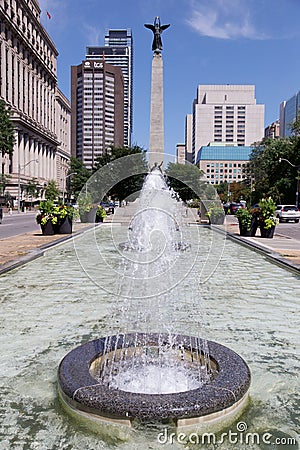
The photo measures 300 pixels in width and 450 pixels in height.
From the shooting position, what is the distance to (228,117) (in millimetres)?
180250

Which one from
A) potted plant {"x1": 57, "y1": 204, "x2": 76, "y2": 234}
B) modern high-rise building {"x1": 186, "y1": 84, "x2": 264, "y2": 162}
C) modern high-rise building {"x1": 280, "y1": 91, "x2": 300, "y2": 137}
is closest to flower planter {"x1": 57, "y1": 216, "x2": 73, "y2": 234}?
potted plant {"x1": 57, "y1": 204, "x2": 76, "y2": 234}

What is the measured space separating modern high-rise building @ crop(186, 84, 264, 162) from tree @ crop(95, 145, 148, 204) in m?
123

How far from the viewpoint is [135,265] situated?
1343 cm

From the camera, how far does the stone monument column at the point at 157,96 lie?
117 feet

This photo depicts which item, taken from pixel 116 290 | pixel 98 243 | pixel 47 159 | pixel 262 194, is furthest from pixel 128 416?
pixel 47 159

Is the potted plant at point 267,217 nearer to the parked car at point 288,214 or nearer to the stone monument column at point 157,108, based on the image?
the stone monument column at point 157,108

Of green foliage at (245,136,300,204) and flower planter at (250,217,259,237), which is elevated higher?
green foliage at (245,136,300,204)

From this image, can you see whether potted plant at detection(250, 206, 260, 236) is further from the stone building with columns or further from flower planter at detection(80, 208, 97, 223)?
the stone building with columns

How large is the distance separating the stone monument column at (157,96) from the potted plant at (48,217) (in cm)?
1524

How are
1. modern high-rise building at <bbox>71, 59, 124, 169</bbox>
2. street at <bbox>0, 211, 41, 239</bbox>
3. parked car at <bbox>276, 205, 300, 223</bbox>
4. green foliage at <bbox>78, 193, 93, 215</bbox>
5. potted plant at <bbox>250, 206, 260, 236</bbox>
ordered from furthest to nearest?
modern high-rise building at <bbox>71, 59, 124, 169</bbox> < parked car at <bbox>276, 205, 300, 223</bbox> < green foliage at <bbox>78, 193, 93, 215</bbox> < street at <bbox>0, 211, 41, 239</bbox> < potted plant at <bbox>250, 206, 260, 236</bbox>

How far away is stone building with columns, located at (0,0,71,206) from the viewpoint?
258 ft

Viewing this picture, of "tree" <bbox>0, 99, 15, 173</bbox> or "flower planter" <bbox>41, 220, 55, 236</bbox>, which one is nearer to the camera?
"flower planter" <bbox>41, 220, 55, 236</bbox>

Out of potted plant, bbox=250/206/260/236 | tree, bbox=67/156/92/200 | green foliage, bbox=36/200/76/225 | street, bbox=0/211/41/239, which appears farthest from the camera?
tree, bbox=67/156/92/200

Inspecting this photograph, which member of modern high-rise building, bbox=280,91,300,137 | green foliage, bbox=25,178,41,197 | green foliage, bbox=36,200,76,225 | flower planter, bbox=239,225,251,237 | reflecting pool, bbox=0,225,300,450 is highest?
modern high-rise building, bbox=280,91,300,137
